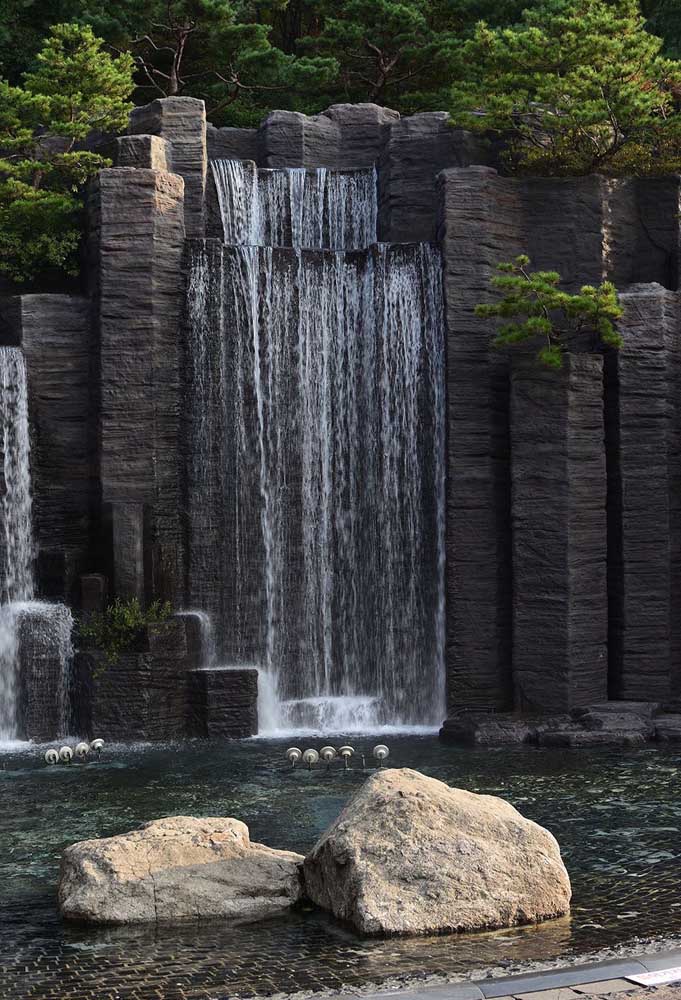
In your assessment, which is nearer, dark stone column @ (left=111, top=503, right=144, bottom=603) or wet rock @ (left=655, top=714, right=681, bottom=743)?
wet rock @ (left=655, top=714, right=681, bottom=743)

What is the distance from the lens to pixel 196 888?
1049 centimetres

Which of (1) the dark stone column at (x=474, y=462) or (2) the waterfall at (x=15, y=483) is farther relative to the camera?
(1) the dark stone column at (x=474, y=462)

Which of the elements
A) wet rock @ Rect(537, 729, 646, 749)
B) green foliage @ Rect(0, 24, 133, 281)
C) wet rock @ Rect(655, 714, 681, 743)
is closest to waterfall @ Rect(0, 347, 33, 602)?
green foliage @ Rect(0, 24, 133, 281)

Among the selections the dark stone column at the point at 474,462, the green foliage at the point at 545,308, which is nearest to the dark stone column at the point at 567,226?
the dark stone column at the point at 474,462

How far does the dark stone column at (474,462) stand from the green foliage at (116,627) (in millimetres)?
4680

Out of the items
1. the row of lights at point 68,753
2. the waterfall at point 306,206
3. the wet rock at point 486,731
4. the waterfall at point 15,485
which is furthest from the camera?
the waterfall at point 306,206

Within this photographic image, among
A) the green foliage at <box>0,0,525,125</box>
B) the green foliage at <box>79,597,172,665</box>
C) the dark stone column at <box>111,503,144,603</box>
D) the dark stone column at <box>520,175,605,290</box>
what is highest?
the green foliage at <box>0,0,525,125</box>

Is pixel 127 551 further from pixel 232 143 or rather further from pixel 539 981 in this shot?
pixel 539 981

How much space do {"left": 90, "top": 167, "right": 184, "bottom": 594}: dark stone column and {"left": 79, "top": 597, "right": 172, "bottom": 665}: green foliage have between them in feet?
4.10

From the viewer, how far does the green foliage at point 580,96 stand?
23.3 metres

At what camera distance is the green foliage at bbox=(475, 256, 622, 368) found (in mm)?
21000

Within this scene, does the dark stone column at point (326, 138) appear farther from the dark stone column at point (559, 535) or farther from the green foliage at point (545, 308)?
the dark stone column at point (559, 535)

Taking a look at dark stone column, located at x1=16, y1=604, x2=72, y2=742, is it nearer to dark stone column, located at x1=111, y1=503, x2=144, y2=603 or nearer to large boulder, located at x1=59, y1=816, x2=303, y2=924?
dark stone column, located at x1=111, y1=503, x2=144, y2=603

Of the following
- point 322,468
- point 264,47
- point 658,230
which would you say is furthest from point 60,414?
point 264,47
